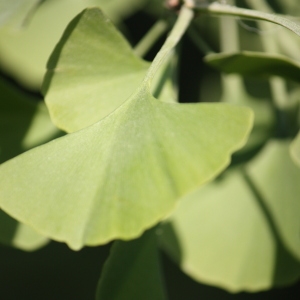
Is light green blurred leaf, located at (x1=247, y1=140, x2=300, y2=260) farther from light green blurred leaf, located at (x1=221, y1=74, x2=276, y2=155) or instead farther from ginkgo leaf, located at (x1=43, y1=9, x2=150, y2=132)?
ginkgo leaf, located at (x1=43, y1=9, x2=150, y2=132)

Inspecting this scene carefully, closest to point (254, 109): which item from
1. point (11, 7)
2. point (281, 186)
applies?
point (281, 186)

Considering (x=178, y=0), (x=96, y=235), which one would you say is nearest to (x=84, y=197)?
(x=96, y=235)

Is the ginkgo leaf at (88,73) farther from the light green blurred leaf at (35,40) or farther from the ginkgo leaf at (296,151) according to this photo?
the light green blurred leaf at (35,40)

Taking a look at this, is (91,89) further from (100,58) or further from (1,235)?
(1,235)

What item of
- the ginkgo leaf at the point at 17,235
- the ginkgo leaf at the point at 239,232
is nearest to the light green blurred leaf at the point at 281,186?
the ginkgo leaf at the point at 239,232

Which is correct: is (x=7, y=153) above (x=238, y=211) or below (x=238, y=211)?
above

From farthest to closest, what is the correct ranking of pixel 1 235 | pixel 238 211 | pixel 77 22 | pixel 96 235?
1. pixel 238 211
2. pixel 1 235
3. pixel 77 22
4. pixel 96 235

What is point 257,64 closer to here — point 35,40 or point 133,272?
point 133,272
